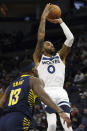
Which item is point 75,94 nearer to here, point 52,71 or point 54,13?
point 52,71

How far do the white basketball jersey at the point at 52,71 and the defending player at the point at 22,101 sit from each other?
1743mm

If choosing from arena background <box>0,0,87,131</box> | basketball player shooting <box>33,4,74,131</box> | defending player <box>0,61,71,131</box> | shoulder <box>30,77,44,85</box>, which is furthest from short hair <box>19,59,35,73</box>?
arena background <box>0,0,87,131</box>

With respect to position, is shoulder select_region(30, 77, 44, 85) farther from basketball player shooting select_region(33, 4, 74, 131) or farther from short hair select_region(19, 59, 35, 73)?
basketball player shooting select_region(33, 4, 74, 131)

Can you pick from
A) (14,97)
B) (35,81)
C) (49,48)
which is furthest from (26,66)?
(49,48)

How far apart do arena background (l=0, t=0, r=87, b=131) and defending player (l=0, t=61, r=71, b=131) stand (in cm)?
287

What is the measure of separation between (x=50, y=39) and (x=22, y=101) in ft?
52.8

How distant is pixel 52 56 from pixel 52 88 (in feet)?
2.25

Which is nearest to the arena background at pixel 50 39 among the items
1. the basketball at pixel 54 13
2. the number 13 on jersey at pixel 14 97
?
the basketball at pixel 54 13

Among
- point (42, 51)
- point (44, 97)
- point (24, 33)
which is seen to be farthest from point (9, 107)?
point (24, 33)

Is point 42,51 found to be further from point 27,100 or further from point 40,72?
point 27,100

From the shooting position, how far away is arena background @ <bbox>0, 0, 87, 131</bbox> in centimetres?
1004

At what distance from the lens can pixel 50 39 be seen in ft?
66.9

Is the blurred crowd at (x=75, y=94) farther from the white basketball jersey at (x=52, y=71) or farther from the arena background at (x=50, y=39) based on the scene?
the white basketball jersey at (x=52, y=71)

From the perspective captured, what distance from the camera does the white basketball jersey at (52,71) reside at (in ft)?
21.0
